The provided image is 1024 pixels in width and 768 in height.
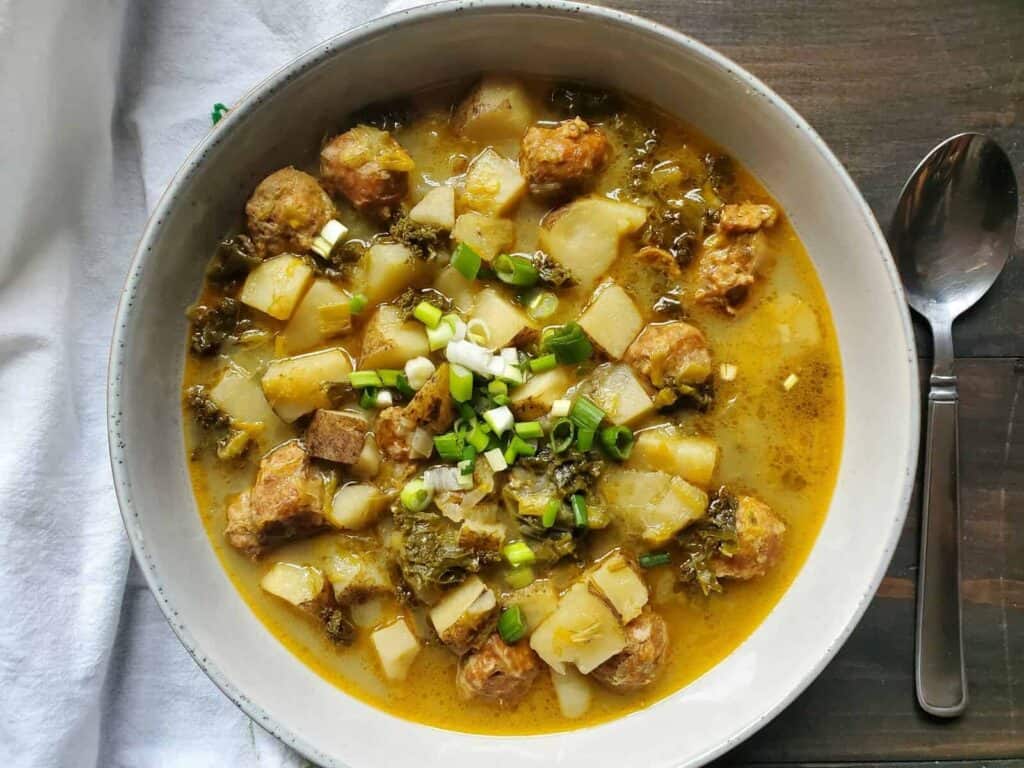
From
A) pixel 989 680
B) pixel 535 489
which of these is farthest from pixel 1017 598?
pixel 535 489

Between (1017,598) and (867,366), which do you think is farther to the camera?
(1017,598)

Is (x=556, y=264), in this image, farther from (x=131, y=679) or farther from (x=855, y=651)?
(x=131, y=679)

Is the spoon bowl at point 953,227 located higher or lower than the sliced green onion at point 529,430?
higher

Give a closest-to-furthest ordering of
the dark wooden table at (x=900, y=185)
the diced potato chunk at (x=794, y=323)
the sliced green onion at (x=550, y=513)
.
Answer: the sliced green onion at (x=550, y=513), the diced potato chunk at (x=794, y=323), the dark wooden table at (x=900, y=185)

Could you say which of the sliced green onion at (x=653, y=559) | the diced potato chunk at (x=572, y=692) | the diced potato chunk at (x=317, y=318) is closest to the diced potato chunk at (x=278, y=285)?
the diced potato chunk at (x=317, y=318)

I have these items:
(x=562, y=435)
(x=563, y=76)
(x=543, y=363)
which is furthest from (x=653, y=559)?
(x=563, y=76)

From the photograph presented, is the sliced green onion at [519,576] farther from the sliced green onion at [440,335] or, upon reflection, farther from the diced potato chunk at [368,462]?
the sliced green onion at [440,335]

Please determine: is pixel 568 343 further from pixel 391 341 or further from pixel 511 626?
pixel 511 626

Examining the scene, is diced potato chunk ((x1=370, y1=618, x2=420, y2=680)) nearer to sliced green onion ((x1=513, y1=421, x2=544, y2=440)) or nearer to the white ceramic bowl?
the white ceramic bowl
